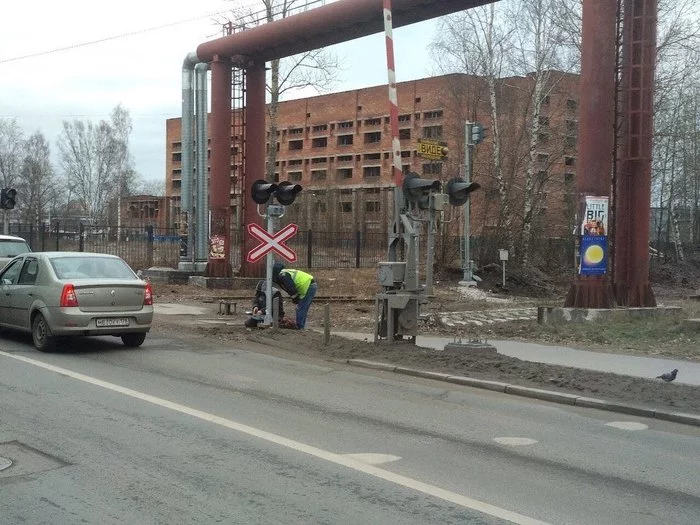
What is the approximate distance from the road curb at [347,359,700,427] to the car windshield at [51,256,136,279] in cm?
446

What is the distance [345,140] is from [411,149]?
14.5 meters

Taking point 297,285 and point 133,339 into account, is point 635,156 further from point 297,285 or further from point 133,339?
point 133,339

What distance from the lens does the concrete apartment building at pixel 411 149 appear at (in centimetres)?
3656

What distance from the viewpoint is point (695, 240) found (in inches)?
1983

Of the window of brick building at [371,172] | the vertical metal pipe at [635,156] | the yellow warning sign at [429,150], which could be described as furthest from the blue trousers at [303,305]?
the window of brick building at [371,172]

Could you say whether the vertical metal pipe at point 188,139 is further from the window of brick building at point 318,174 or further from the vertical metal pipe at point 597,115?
the window of brick building at point 318,174

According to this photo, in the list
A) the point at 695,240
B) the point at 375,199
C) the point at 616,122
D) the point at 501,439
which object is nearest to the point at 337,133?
the point at 375,199

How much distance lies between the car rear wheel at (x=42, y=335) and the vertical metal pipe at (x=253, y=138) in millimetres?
13956

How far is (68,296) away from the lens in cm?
1148

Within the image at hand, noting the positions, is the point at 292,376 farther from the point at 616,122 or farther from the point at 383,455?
the point at 616,122

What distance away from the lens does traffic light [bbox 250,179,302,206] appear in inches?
579

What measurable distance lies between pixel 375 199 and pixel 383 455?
51008 mm

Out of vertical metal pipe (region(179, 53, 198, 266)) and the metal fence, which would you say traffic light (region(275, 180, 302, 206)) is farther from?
the metal fence

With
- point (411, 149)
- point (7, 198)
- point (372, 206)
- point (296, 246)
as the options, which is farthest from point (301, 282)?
point (411, 149)
